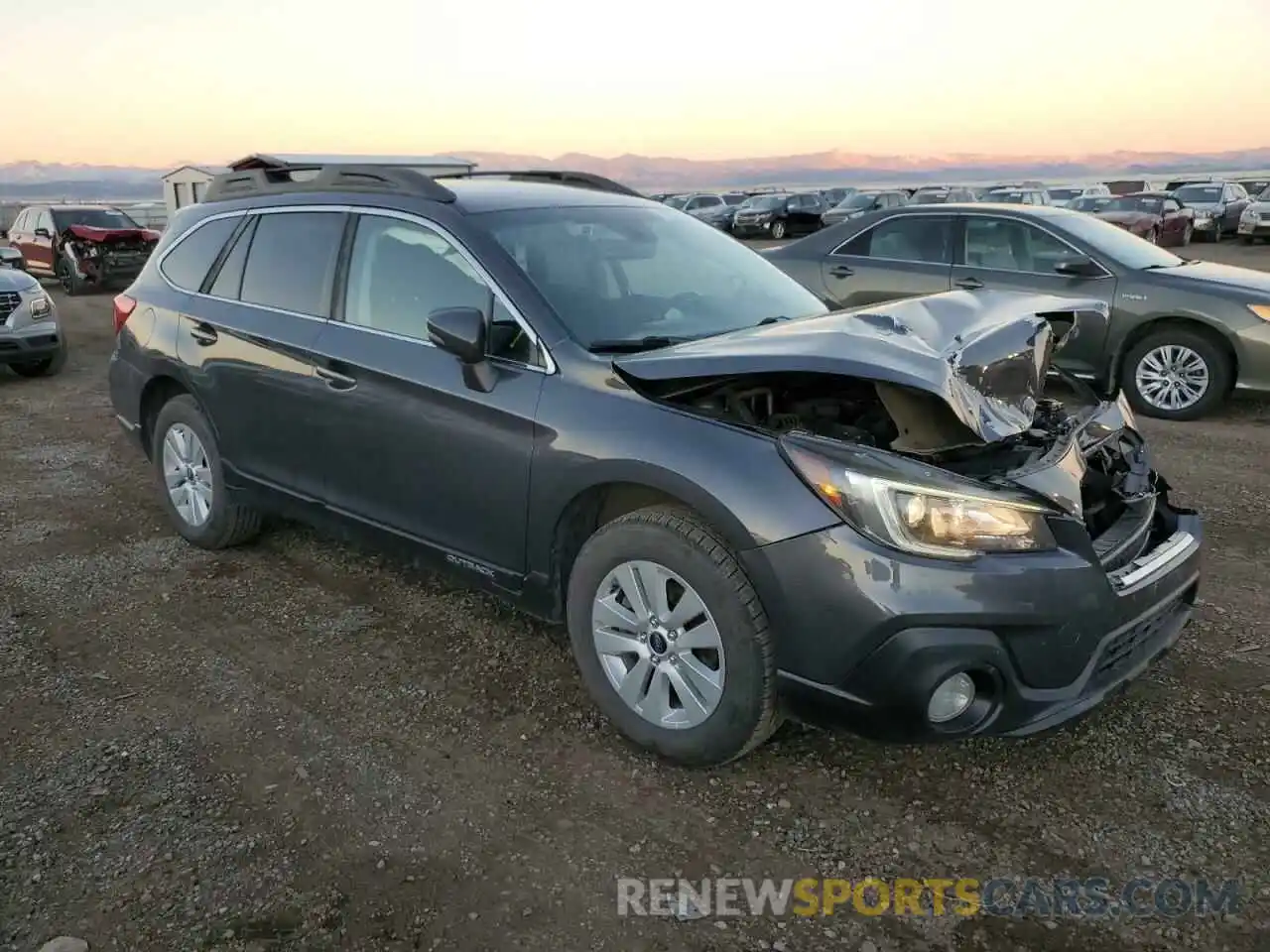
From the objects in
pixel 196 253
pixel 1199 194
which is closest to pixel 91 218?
pixel 196 253

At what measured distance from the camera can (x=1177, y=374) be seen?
24.6 feet

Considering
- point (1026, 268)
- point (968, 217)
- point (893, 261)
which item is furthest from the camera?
point (893, 261)

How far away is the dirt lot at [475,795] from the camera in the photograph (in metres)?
2.40

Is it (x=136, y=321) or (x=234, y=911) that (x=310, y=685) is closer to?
(x=234, y=911)

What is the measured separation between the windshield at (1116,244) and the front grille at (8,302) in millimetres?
A: 9465

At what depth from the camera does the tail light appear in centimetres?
503

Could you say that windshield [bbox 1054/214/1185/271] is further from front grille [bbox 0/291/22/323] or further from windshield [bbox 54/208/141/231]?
windshield [bbox 54/208/141/231]

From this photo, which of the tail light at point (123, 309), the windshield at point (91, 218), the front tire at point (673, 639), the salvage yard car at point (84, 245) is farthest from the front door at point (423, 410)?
the windshield at point (91, 218)

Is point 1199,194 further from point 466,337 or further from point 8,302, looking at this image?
point 466,337

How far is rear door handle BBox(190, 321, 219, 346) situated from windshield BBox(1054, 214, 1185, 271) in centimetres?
626

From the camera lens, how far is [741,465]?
2717 millimetres

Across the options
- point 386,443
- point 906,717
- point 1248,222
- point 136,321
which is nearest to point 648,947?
point 906,717

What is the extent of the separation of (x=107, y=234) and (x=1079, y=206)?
22118mm

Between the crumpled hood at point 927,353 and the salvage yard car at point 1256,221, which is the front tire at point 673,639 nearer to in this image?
the crumpled hood at point 927,353
